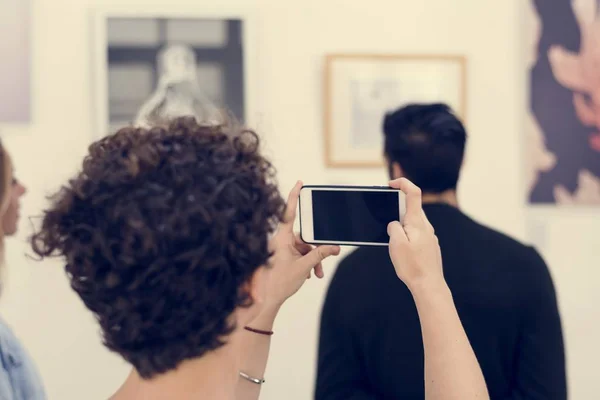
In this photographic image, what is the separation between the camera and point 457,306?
139cm

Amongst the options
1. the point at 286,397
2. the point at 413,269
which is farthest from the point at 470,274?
the point at 286,397

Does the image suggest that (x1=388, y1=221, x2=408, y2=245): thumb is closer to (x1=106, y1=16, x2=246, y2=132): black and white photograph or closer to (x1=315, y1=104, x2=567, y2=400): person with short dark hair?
(x1=315, y1=104, x2=567, y2=400): person with short dark hair

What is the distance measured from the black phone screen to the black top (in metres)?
0.36

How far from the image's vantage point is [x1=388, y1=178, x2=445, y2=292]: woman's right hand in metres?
0.92

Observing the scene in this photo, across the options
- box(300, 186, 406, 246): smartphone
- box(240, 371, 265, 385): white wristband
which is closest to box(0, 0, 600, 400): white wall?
box(300, 186, 406, 246): smartphone

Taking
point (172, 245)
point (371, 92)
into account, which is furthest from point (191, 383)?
point (371, 92)

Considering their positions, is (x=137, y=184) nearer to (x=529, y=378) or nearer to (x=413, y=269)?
(x=413, y=269)

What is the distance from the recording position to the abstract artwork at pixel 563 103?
232 cm

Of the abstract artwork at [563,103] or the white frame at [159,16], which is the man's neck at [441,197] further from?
the abstract artwork at [563,103]

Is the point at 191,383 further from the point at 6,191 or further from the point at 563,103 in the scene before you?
the point at 563,103

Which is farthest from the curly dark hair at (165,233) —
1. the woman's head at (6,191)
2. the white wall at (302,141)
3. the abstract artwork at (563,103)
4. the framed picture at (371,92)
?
the abstract artwork at (563,103)

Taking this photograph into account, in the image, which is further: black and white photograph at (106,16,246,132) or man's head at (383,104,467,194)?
black and white photograph at (106,16,246,132)

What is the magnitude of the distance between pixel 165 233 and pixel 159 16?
153 cm

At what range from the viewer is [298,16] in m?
2.21
